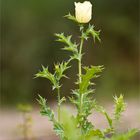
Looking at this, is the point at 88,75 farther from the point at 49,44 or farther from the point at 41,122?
the point at 49,44

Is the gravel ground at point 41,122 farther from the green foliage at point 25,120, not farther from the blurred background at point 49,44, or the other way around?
the green foliage at point 25,120

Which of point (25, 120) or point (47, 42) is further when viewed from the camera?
point (47, 42)

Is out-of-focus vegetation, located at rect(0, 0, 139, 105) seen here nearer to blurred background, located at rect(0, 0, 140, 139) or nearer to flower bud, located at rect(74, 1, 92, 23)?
blurred background, located at rect(0, 0, 140, 139)

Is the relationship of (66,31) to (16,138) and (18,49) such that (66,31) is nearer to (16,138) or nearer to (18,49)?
(18,49)

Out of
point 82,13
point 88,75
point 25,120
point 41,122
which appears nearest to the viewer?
point 88,75

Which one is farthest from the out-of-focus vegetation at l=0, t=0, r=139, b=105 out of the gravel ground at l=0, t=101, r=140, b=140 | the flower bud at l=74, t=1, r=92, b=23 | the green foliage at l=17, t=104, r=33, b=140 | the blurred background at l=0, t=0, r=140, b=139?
the flower bud at l=74, t=1, r=92, b=23

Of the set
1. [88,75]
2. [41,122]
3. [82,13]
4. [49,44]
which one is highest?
[49,44]

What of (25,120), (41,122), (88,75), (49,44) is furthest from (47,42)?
(88,75)

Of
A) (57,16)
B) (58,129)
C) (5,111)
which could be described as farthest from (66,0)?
(58,129)
